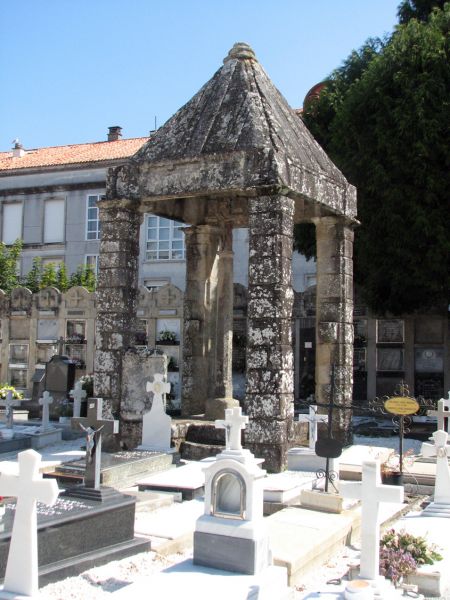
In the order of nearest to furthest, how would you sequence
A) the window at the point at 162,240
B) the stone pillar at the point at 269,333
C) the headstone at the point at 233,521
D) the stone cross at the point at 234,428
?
the headstone at the point at 233,521
the stone cross at the point at 234,428
the stone pillar at the point at 269,333
the window at the point at 162,240

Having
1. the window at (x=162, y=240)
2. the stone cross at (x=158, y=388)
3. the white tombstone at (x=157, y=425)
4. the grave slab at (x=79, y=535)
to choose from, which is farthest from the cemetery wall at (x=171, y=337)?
the grave slab at (x=79, y=535)

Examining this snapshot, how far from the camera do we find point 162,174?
9.59 metres

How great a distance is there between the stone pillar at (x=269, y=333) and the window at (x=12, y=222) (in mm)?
21336

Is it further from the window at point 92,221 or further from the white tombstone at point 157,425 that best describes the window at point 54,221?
the white tombstone at point 157,425

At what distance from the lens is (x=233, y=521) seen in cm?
510

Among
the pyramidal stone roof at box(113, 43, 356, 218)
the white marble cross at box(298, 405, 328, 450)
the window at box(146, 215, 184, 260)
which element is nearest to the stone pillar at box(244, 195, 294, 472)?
the pyramidal stone roof at box(113, 43, 356, 218)

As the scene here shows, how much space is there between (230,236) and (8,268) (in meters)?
15.7

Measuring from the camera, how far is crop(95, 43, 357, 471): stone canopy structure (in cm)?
870

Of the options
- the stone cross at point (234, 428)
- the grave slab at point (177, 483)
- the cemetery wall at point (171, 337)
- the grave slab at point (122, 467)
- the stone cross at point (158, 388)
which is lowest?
the grave slab at point (177, 483)

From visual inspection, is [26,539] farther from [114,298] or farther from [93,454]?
[114,298]

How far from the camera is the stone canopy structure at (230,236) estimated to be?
8695 mm

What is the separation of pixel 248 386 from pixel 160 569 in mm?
3426

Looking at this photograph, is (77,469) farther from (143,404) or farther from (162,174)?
(162,174)

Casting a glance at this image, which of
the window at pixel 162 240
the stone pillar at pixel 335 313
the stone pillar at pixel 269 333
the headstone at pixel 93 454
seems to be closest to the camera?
the headstone at pixel 93 454
